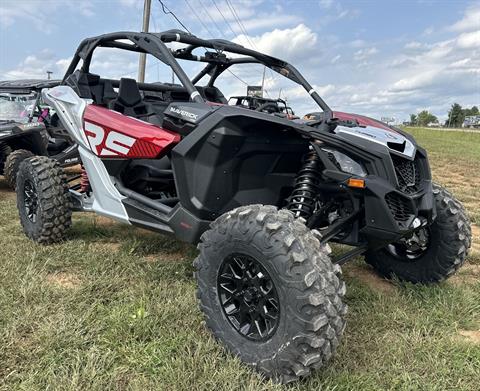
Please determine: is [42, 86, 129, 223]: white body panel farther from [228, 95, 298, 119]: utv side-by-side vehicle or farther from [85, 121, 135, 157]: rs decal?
[228, 95, 298, 119]: utv side-by-side vehicle

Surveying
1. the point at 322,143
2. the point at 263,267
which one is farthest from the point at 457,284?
the point at 263,267

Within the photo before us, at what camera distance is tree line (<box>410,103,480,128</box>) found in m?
107

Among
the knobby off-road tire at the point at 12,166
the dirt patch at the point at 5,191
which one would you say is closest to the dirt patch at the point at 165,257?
the knobby off-road tire at the point at 12,166

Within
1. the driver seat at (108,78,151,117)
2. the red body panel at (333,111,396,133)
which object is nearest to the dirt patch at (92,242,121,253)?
the driver seat at (108,78,151,117)

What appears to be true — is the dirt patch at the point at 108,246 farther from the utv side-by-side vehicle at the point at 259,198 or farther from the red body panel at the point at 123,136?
the red body panel at the point at 123,136

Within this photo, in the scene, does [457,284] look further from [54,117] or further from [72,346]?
[54,117]

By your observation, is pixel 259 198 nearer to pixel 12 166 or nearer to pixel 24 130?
pixel 12 166

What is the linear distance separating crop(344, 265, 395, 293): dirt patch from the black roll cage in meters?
1.43

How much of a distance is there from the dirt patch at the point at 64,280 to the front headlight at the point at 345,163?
2.19 metres

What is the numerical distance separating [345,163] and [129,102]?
7.76 feet

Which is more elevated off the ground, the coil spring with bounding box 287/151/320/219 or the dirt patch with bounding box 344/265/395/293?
the coil spring with bounding box 287/151/320/219

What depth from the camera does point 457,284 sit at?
12.4ft

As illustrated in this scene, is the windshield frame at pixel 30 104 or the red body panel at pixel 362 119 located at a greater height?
the red body panel at pixel 362 119

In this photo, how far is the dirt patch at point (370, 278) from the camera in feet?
12.2
